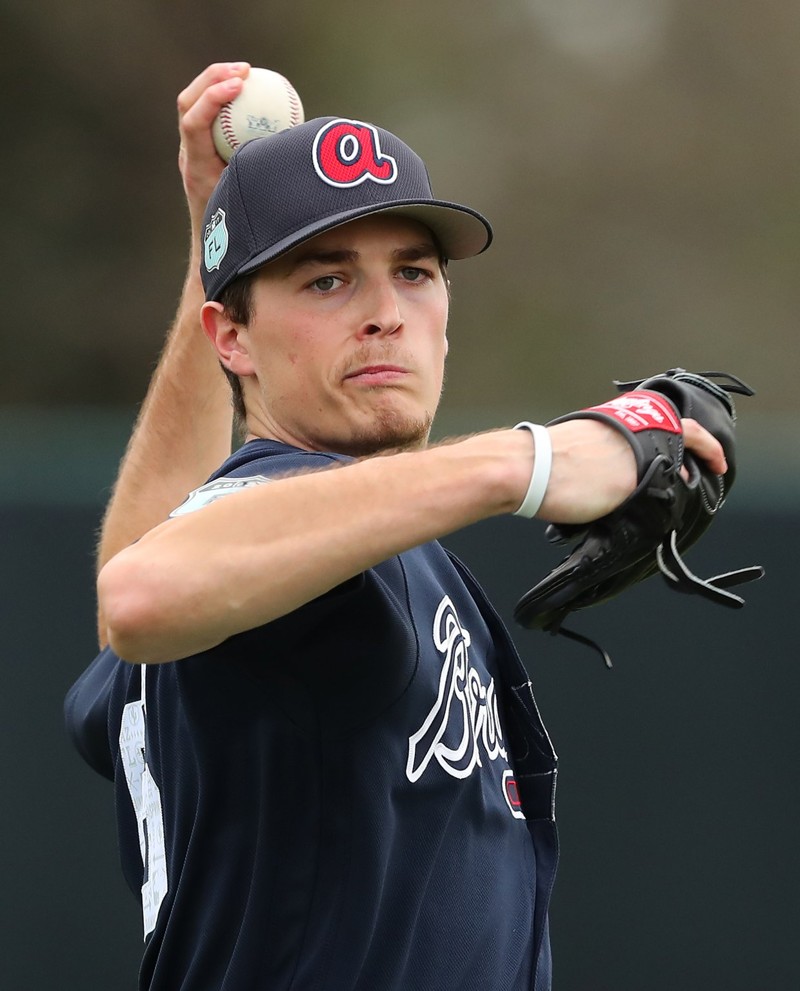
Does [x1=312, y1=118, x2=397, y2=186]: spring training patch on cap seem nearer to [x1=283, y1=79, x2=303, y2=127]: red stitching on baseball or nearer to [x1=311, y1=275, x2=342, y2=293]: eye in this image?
[x1=311, y1=275, x2=342, y2=293]: eye

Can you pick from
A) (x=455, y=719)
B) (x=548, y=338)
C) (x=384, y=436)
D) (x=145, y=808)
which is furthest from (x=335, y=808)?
(x=548, y=338)

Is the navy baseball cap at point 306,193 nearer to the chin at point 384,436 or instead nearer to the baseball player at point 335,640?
the baseball player at point 335,640

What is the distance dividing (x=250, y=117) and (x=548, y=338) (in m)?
7.16

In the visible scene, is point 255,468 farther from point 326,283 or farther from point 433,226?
point 433,226

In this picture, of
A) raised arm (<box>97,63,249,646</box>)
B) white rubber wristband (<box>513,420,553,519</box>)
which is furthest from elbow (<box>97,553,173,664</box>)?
raised arm (<box>97,63,249,646</box>)

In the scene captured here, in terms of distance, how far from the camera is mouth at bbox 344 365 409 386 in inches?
79.3

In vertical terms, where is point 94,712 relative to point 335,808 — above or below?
above

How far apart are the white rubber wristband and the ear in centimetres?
65

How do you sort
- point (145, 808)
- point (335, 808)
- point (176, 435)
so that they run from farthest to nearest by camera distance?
1. point (176, 435)
2. point (145, 808)
3. point (335, 808)

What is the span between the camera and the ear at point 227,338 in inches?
84.4

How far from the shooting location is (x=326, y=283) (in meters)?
2.04

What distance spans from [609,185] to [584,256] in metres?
0.66

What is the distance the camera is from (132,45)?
29.2ft

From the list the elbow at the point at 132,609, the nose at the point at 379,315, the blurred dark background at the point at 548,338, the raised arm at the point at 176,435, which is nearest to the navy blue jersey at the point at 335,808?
the elbow at the point at 132,609
